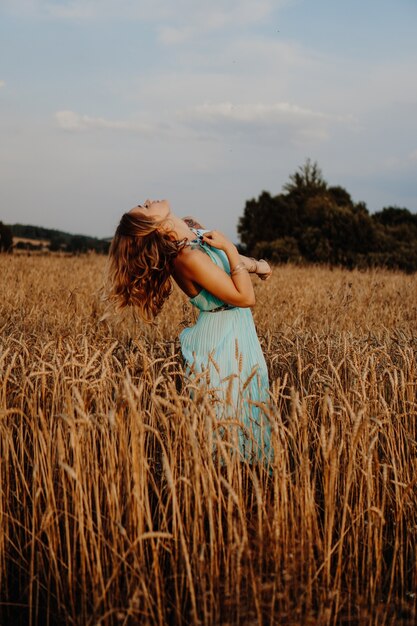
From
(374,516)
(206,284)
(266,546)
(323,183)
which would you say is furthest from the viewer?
(323,183)

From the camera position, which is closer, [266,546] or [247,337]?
[266,546]

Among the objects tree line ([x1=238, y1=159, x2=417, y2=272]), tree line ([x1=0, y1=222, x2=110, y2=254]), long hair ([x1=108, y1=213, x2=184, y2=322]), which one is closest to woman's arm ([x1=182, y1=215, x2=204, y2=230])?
long hair ([x1=108, y1=213, x2=184, y2=322])

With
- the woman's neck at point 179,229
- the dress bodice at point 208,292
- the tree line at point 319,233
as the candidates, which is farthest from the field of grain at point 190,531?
the tree line at point 319,233

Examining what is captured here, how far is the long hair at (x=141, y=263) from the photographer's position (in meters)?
2.89

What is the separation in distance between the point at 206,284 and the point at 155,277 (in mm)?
326

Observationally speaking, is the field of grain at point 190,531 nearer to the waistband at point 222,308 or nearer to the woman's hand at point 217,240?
the waistband at point 222,308

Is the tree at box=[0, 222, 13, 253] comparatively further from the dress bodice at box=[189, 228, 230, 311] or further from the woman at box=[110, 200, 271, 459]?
the dress bodice at box=[189, 228, 230, 311]

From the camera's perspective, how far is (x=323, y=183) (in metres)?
23.7

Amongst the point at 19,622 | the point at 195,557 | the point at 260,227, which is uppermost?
the point at 260,227

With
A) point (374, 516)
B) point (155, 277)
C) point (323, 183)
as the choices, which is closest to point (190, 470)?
point (374, 516)

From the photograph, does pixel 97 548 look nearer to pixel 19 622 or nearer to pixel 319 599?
pixel 19 622

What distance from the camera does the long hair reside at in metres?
2.89

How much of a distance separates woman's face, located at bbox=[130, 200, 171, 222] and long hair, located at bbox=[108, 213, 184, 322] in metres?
0.02

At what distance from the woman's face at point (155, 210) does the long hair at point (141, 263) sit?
0.02m
